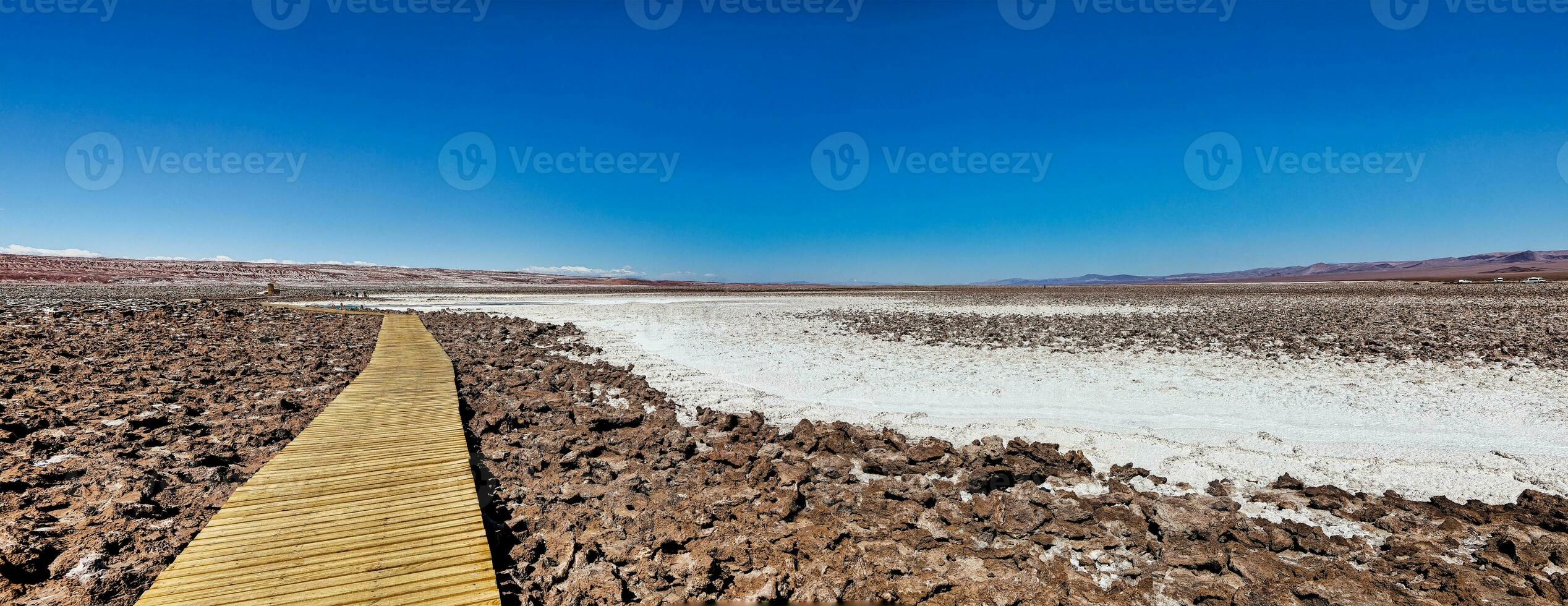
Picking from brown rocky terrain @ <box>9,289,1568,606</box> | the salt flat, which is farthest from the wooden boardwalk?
the salt flat

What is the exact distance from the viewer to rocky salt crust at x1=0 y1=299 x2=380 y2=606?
3.04 metres

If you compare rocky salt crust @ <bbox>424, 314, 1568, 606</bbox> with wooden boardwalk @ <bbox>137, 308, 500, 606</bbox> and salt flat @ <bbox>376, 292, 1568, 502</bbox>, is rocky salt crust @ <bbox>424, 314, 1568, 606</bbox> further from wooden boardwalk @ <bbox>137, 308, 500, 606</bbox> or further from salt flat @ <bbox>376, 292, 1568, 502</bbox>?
salt flat @ <bbox>376, 292, 1568, 502</bbox>

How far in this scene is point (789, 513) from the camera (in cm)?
387

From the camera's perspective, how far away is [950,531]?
12.0ft

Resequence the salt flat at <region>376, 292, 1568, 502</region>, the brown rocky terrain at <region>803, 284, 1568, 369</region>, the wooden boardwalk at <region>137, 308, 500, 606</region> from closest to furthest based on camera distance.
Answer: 1. the wooden boardwalk at <region>137, 308, 500, 606</region>
2. the salt flat at <region>376, 292, 1568, 502</region>
3. the brown rocky terrain at <region>803, 284, 1568, 369</region>

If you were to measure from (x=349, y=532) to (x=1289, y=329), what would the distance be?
20.4 metres

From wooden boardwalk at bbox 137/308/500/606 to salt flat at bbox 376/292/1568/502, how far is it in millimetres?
3777

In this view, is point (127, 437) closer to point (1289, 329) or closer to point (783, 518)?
point (783, 518)

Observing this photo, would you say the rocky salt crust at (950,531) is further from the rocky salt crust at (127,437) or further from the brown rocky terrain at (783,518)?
the rocky salt crust at (127,437)

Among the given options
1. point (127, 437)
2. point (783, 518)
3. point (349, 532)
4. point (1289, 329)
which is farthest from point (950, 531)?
point (1289, 329)

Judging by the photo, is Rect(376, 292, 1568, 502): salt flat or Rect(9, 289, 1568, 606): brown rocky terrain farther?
Rect(376, 292, 1568, 502): salt flat

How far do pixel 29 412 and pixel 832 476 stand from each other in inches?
335

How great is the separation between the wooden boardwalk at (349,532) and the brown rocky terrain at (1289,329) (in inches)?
453

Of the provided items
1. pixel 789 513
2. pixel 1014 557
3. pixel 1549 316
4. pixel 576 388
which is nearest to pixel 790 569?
pixel 789 513
